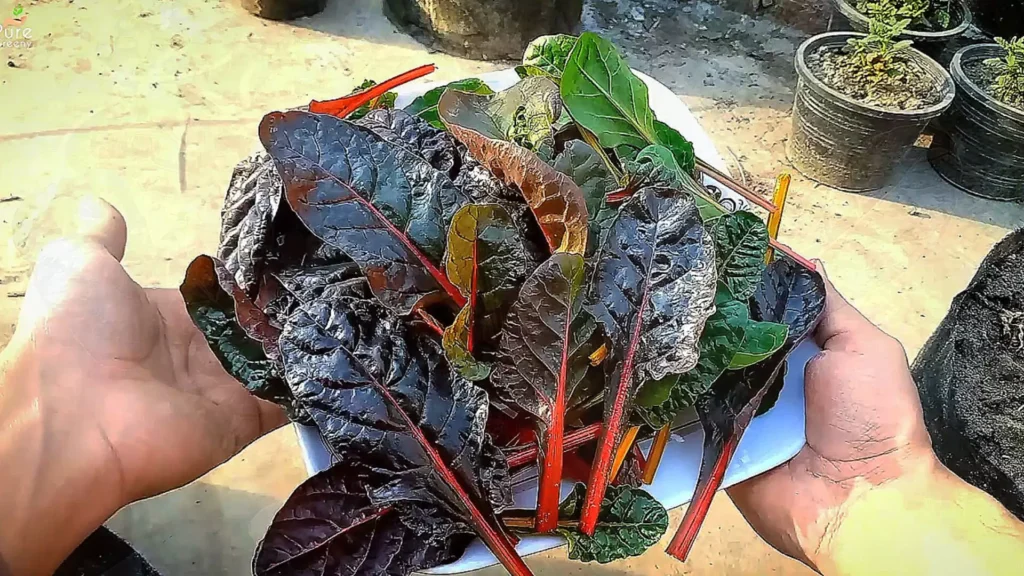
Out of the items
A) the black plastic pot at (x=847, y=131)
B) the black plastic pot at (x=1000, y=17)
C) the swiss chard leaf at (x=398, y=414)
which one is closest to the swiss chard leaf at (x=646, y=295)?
the swiss chard leaf at (x=398, y=414)

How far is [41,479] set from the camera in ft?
3.01

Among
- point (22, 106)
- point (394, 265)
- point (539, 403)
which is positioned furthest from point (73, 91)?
point (539, 403)

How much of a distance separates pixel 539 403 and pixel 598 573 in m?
0.69

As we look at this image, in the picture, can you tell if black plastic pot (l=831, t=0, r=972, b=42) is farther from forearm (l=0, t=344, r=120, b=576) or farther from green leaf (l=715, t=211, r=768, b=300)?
forearm (l=0, t=344, r=120, b=576)

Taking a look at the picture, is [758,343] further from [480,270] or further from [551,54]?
[551,54]

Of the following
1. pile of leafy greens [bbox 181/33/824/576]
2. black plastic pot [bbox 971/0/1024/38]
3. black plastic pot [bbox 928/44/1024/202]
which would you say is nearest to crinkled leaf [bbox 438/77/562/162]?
pile of leafy greens [bbox 181/33/824/576]

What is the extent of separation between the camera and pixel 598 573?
129cm

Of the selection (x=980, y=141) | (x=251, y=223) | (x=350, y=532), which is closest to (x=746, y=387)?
(x=350, y=532)

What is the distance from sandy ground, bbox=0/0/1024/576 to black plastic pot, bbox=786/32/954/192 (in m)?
0.05

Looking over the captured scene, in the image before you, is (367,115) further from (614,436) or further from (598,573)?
(598,573)

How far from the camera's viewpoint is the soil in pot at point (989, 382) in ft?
3.40

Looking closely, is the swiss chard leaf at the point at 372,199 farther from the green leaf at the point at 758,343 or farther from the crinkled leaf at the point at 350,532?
the green leaf at the point at 758,343

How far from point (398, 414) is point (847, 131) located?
1.56 metres

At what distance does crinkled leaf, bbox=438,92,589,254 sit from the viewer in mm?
703
